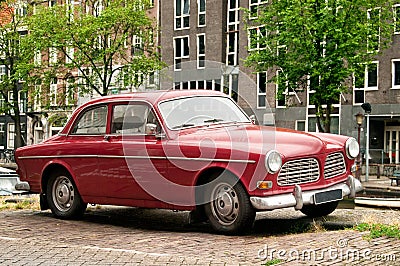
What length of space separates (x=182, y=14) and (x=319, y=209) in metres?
48.3

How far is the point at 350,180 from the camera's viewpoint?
1034 centimetres

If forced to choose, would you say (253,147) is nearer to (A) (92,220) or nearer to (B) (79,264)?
(B) (79,264)

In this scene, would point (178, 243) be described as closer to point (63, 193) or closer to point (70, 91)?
point (63, 193)

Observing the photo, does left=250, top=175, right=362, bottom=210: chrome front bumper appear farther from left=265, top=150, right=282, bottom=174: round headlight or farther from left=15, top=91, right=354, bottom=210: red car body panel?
left=265, top=150, right=282, bottom=174: round headlight

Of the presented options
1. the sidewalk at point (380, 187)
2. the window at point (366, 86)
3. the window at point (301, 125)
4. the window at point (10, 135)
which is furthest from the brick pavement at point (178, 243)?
the window at point (10, 135)

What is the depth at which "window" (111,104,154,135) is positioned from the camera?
34.9 feet

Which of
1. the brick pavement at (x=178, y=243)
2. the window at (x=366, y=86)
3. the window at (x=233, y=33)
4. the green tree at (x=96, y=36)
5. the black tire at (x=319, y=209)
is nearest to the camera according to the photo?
the brick pavement at (x=178, y=243)

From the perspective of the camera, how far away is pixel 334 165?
10.1 m

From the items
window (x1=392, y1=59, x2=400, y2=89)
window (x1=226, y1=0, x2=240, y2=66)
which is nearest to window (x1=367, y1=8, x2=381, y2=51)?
window (x1=392, y1=59, x2=400, y2=89)

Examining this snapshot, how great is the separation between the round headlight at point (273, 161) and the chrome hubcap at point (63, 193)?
3.88m

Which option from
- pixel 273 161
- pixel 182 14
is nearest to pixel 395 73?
pixel 182 14

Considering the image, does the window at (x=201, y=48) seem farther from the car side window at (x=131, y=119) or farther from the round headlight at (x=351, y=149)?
the round headlight at (x=351, y=149)

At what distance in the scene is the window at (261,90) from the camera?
50.9m

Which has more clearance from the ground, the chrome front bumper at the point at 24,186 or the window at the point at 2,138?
the chrome front bumper at the point at 24,186
